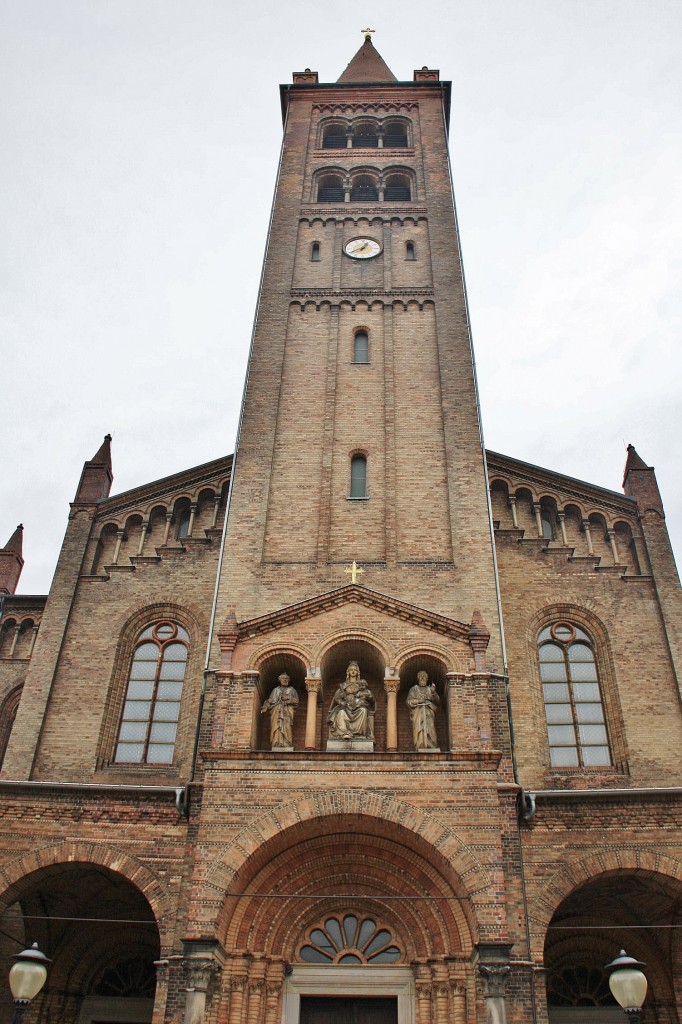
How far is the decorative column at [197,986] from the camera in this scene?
14055 millimetres

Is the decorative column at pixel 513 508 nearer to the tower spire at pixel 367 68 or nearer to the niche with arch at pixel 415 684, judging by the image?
the niche with arch at pixel 415 684

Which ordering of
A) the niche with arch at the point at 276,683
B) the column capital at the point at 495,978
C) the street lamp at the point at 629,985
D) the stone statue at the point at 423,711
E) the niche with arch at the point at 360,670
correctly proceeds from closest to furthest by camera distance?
1. the street lamp at the point at 629,985
2. the column capital at the point at 495,978
3. the stone statue at the point at 423,711
4. the niche with arch at the point at 276,683
5. the niche with arch at the point at 360,670

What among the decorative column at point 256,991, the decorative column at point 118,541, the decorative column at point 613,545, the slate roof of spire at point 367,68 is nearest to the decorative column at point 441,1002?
the decorative column at point 256,991

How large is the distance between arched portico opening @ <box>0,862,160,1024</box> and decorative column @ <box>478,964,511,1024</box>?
7.10 metres

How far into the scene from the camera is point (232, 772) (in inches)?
634

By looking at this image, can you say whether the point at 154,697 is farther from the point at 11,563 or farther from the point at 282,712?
the point at 11,563

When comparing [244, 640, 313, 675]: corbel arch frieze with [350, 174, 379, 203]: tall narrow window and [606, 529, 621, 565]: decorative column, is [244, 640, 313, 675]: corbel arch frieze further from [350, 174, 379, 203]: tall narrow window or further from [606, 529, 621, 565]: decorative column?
[350, 174, 379, 203]: tall narrow window

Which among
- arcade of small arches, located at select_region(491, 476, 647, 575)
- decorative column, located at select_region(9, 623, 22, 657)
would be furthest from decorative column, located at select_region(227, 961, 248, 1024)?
arcade of small arches, located at select_region(491, 476, 647, 575)

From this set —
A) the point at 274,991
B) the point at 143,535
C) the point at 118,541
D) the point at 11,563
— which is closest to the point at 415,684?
the point at 274,991

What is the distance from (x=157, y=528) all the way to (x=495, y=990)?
43.8 ft

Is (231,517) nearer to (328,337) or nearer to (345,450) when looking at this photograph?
(345,450)

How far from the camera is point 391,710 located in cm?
1725

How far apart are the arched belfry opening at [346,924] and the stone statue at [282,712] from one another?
1815mm

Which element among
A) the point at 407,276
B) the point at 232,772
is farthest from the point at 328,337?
the point at 232,772
